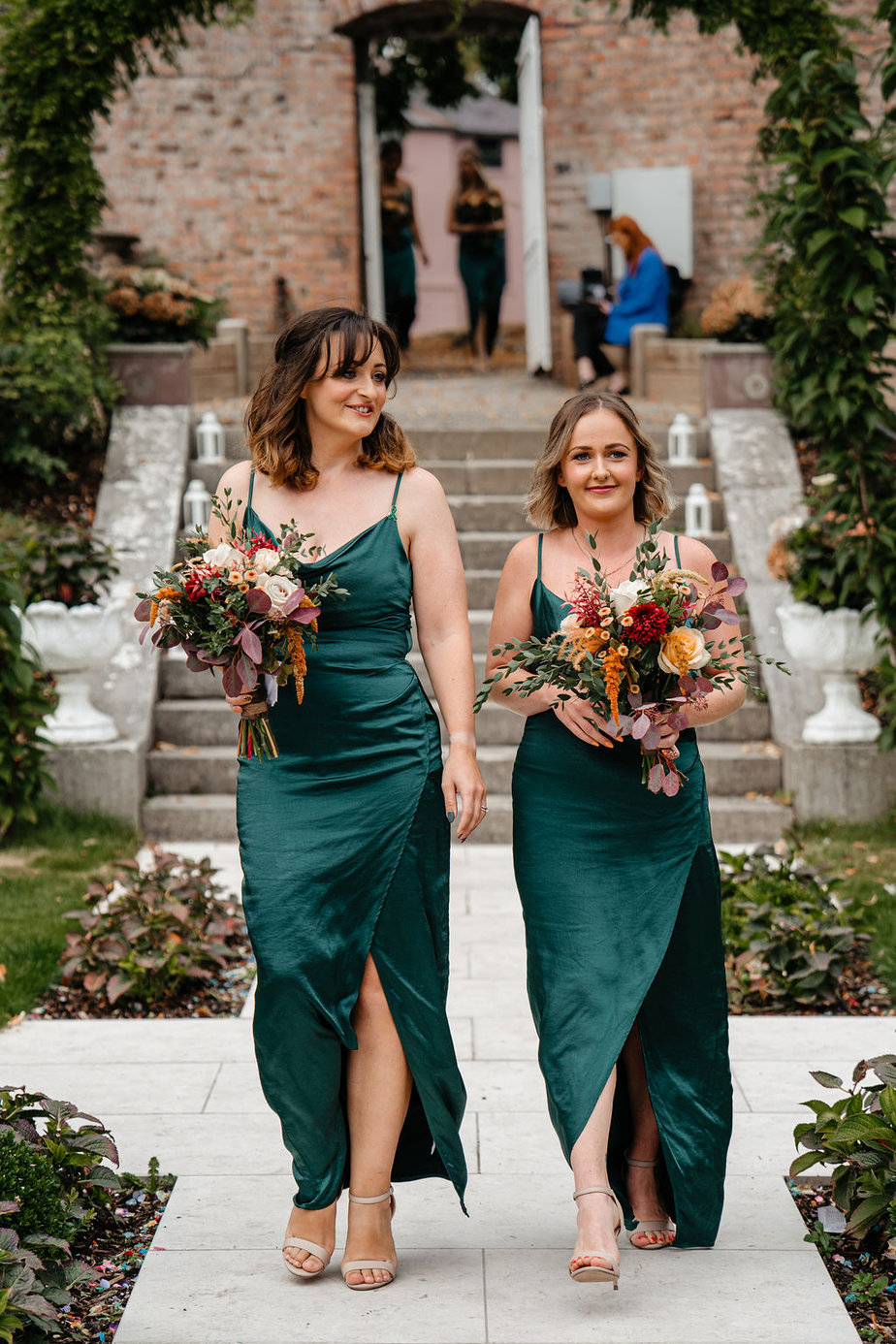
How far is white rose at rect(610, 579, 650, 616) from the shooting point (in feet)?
9.41

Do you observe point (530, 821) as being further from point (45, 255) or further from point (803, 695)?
point (45, 255)

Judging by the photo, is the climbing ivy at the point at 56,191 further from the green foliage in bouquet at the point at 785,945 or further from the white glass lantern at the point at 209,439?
the green foliage in bouquet at the point at 785,945

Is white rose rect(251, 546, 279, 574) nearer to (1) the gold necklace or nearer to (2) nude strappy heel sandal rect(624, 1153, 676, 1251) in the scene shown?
(1) the gold necklace

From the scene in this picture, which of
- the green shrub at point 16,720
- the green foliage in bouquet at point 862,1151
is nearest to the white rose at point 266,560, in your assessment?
the green foliage in bouquet at point 862,1151

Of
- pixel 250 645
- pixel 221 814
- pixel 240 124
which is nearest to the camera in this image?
pixel 250 645

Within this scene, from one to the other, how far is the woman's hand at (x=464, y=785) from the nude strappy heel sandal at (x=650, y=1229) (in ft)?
2.58

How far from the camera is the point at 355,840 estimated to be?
3.04 m

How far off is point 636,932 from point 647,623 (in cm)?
64

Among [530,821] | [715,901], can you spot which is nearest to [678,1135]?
[715,901]

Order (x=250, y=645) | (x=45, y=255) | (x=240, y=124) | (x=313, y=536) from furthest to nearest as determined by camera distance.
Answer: (x=240, y=124), (x=45, y=255), (x=313, y=536), (x=250, y=645)

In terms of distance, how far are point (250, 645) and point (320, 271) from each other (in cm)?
1109

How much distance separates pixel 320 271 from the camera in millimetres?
13383

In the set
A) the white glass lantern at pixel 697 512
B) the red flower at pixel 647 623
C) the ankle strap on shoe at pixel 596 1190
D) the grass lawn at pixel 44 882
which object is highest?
the red flower at pixel 647 623

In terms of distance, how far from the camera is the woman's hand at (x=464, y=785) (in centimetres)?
307
